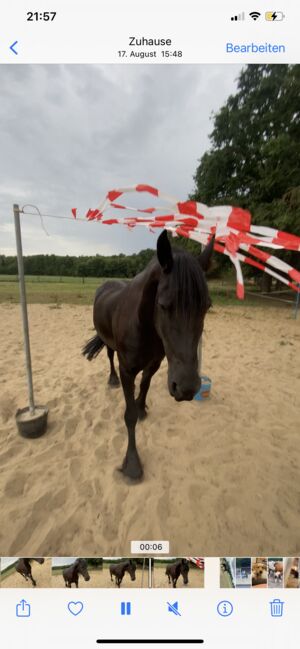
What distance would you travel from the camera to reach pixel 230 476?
79.3 inches

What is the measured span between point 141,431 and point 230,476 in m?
0.96

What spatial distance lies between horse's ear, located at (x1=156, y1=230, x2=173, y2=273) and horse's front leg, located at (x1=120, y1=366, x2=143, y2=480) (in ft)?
3.50

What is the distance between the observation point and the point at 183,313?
1.15m

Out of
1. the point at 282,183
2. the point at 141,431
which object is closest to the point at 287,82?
the point at 282,183
